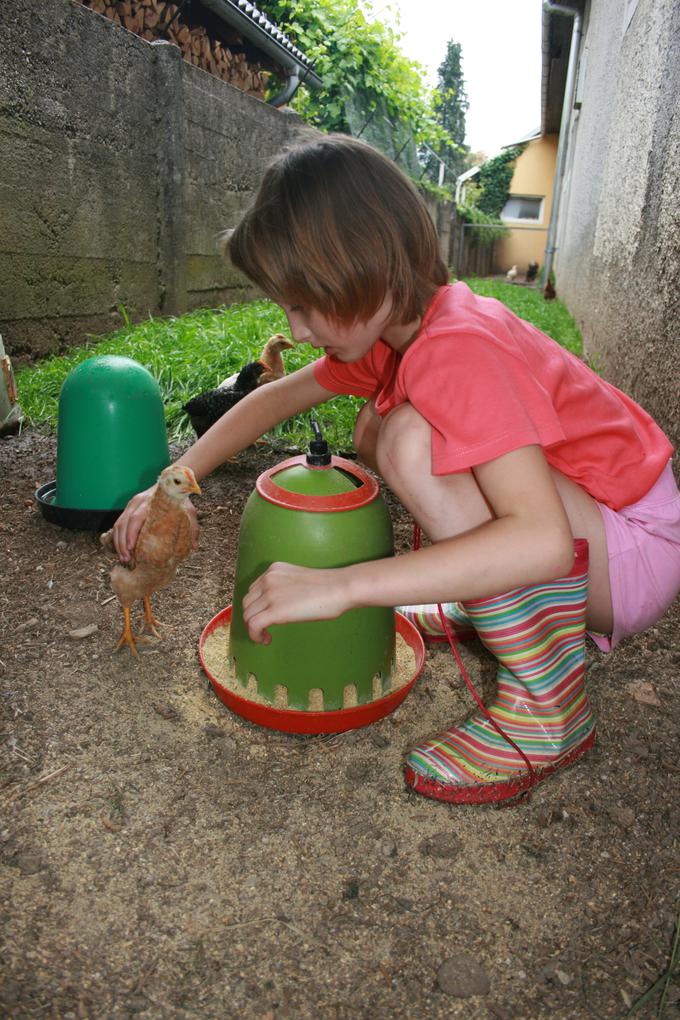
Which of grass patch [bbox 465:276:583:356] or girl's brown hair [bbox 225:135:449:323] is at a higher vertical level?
girl's brown hair [bbox 225:135:449:323]

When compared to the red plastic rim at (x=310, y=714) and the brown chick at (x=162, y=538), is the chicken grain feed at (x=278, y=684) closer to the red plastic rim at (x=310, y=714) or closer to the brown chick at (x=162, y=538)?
the red plastic rim at (x=310, y=714)

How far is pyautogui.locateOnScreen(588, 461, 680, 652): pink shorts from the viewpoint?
140 cm

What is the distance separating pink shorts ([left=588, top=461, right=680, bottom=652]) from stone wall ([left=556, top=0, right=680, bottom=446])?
0.80m

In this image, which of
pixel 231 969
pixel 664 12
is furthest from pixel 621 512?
pixel 664 12

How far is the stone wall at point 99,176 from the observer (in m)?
4.08

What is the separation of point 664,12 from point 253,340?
2.79 m

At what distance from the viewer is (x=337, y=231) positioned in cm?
112

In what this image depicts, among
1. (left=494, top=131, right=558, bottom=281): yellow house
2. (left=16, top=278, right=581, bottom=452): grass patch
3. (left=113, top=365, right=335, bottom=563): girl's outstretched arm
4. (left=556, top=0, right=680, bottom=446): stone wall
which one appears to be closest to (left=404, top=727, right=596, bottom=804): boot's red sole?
(left=113, top=365, right=335, bottom=563): girl's outstretched arm

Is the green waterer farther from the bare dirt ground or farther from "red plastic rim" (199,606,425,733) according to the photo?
the bare dirt ground

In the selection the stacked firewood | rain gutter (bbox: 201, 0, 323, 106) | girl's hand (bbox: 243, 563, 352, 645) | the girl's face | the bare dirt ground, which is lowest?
the bare dirt ground

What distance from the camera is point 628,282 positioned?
347 centimetres

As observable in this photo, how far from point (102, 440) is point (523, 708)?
1559 millimetres

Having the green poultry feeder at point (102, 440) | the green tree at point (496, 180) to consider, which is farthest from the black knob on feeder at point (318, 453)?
the green tree at point (496, 180)

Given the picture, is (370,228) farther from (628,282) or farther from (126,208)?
(126,208)
